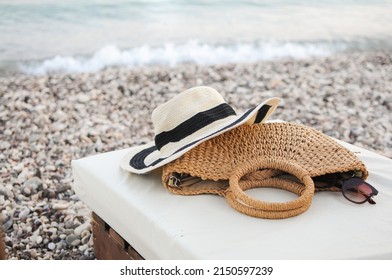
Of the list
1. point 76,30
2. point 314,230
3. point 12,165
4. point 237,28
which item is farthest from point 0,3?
point 314,230

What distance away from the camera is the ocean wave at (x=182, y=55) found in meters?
5.07

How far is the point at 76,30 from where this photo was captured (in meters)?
6.22

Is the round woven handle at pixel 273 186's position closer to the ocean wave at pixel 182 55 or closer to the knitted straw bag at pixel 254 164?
the knitted straw bag at pixel 254 164

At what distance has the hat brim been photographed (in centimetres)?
165

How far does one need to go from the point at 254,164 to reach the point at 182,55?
3.92m

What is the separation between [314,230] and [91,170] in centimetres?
74

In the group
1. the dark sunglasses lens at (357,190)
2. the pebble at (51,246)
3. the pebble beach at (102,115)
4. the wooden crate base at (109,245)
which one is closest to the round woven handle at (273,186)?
the dark sunglasses lens at (357,190)

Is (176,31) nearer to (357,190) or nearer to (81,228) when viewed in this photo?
(81,228)

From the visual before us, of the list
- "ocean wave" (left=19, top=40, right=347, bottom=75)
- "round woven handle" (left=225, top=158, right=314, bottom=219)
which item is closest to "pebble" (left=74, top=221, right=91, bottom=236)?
"round woven handle" (left=225, top=158, right=314, bottom=219)

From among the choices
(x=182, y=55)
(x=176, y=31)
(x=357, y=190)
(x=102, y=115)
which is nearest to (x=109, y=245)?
(x=357, y=190)

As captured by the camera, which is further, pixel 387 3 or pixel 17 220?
pixel 387 3

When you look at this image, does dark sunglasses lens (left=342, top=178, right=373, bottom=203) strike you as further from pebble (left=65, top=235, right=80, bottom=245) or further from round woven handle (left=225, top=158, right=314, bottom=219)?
pebble (left=65, top=235, right=80, bottom=245)

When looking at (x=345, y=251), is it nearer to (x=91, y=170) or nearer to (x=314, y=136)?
(x=314, y=136)

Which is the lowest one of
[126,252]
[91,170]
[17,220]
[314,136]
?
[17,220]
